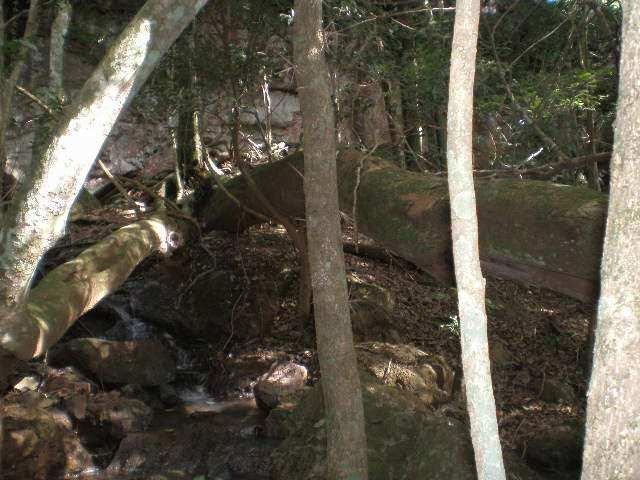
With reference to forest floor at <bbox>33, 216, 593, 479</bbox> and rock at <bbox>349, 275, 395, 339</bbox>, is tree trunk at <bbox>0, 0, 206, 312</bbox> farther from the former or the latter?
rock at <bbox>349, 275, 395, 339</bbox>

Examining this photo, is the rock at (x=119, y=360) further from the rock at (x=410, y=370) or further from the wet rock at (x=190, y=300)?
the rock at (x=410, y=370)

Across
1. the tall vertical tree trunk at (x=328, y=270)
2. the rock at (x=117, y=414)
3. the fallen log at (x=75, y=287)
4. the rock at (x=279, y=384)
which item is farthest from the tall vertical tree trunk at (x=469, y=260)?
the rock at (x=117, y=414)

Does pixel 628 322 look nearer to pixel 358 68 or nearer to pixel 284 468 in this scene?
pixel 284 468

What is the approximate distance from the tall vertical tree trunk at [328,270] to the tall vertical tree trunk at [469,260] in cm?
152

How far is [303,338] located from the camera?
9.44m

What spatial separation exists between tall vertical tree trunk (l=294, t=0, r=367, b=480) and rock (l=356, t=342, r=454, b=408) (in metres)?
2.60

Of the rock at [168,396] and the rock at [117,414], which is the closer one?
the rock at [117,414]

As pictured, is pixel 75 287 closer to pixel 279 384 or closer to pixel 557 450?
pixel 279 384

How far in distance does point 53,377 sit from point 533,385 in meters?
5.71

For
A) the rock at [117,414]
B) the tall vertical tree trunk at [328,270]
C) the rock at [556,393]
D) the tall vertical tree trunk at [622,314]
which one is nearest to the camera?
the tall vertical tree trunk at [622,314]

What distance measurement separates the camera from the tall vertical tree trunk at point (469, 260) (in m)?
3.16

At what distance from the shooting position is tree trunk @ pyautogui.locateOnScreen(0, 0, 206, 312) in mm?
3816

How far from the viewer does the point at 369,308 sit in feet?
31.6

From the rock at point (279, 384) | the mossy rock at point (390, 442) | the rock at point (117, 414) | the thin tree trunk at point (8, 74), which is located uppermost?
the thin tree trunk at point (8, 74)
